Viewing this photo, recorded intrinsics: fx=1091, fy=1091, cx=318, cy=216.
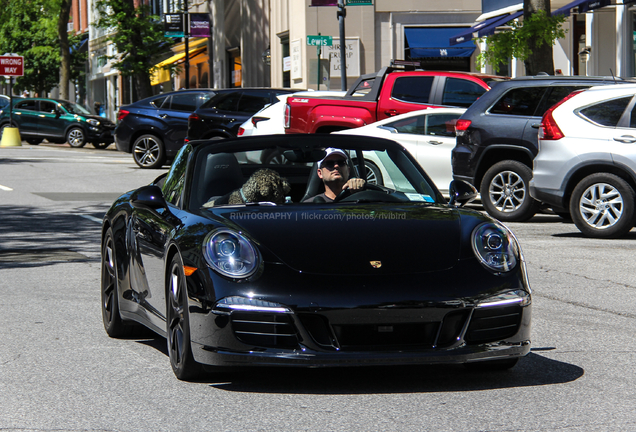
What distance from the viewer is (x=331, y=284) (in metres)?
4.95

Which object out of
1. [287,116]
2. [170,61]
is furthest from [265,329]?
[170,61]

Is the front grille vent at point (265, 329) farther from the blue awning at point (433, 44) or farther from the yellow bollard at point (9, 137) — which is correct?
the blue awning at point (433, 44)

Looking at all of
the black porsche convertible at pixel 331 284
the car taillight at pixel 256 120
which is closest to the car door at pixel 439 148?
the car taillight at pixel 256 120

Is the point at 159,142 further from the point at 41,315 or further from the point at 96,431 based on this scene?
the point at 96,431

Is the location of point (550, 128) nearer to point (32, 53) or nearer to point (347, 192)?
point (347, 192)

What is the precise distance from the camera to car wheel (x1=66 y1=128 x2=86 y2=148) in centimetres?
3538

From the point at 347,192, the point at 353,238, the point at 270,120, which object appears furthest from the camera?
the point at 270,120

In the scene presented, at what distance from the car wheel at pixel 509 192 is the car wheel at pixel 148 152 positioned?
457 inches

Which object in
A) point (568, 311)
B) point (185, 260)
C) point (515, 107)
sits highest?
point (515, 107)

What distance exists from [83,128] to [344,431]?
1263 inches

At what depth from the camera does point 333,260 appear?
5.09 meters

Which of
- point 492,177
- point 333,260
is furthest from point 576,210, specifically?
point 333,260

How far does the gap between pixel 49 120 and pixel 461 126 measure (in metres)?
24.1

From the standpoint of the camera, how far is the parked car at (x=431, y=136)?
607 inches
